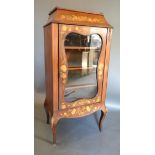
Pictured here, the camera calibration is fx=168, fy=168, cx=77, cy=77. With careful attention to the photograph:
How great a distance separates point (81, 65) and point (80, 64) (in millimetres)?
15

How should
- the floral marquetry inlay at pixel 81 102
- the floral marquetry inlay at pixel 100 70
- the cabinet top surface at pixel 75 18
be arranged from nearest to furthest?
the cabinet top surface at pixel 75 18
the floral marquetry inlay at pixel 81 102
the floral marquetry inlay at pixel 100 70

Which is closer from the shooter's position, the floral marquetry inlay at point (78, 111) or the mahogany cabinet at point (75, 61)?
the mahogany cabinet at point (75, 61)

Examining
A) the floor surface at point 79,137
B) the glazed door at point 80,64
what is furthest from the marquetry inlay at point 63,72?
the floor surface at point 79,137

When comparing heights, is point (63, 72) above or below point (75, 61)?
below

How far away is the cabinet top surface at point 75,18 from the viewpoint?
1.31 m

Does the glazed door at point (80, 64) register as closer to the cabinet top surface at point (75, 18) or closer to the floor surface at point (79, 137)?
the cabinet top surface at point (75, 18)

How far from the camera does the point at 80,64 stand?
1574 mm

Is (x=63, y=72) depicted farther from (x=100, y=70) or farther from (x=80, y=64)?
(x=100, y=70)

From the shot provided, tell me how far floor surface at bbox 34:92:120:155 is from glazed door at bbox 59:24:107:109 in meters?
0.33

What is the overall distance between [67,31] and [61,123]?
1006 millimetres

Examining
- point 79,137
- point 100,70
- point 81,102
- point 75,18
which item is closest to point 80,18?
point 75,18
